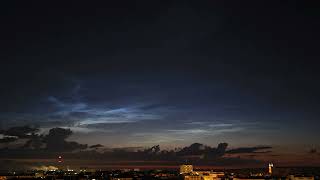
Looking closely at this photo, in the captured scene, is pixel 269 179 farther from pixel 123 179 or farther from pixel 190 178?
pixel 123 179

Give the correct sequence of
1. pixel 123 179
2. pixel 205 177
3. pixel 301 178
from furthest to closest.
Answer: pixel 123 179, pixel 205 177, pixel 301 178

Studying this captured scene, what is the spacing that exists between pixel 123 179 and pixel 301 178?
226ft

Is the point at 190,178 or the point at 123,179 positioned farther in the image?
the point at 123,179

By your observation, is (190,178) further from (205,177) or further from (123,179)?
(123,179)

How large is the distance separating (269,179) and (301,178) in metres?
10.8

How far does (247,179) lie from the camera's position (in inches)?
6919

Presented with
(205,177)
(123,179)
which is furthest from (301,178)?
(123,179)

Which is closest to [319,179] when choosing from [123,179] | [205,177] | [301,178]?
[301,178]

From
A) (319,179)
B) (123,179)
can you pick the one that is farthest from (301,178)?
(123,179)

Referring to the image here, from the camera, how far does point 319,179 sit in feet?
621

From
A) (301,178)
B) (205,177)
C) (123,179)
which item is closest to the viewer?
(301,178)

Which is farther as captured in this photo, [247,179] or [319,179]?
[319,179]

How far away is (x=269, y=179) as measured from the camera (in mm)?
172000

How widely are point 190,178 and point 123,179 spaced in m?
28.8
